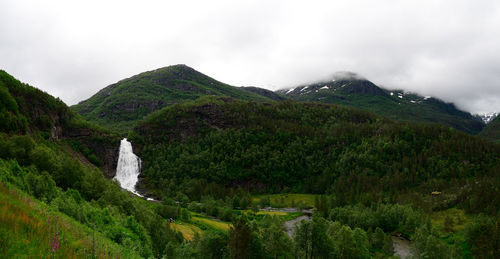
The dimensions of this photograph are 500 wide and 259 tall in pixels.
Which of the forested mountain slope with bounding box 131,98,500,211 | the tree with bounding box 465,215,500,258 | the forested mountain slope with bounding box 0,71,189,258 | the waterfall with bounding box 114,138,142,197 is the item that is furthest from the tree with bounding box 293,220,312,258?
the waterfall with bounding box 114,138,142,197

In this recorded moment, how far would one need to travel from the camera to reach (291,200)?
6284 inches

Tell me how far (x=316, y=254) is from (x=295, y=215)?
7758 cm

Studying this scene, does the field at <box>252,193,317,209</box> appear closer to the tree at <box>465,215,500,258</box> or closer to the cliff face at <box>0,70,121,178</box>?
the tree at <box>465,215,500,258</box>

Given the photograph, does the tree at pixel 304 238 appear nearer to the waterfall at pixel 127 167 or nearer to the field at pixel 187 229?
the field at pixel 187 229

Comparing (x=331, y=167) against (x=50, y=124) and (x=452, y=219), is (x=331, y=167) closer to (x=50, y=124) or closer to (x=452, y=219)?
(x=452, y=219)

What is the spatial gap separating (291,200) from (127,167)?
10243 cm

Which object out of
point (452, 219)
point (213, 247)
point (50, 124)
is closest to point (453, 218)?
point (452, 219)

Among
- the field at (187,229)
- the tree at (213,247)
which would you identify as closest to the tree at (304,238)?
the tree at (213,247)

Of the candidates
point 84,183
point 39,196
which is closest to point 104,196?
point 84,183

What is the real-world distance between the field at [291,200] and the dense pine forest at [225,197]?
1.10 m

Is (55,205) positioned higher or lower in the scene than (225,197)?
higher

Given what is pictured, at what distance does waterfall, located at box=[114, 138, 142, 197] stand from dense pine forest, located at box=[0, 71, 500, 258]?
13.6ft

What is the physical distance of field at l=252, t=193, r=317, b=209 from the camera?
14650 cm

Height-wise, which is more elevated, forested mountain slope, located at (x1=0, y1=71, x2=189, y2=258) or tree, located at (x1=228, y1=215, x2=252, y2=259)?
forested mountain slope, located at (x1=0, y1=71, x2=189, y2=258)
